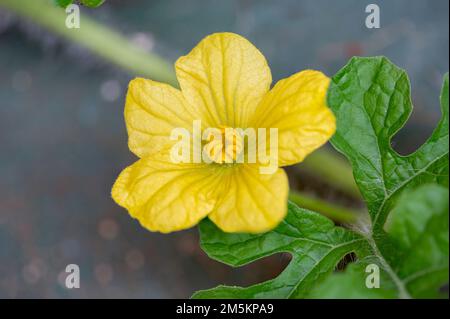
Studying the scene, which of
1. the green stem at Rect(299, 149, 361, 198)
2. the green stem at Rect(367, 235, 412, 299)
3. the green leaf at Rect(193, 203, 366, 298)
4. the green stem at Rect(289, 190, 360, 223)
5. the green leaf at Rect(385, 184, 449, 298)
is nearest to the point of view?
the green leaf at Rect(385, 184, 449, 298)

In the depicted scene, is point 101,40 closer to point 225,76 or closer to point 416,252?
point 225,76

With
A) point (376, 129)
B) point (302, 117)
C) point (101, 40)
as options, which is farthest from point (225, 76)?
point (101, 40)

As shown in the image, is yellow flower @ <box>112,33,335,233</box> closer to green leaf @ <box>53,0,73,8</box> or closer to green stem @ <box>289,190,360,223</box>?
green leaf @ <box>53,0,73,8</box>

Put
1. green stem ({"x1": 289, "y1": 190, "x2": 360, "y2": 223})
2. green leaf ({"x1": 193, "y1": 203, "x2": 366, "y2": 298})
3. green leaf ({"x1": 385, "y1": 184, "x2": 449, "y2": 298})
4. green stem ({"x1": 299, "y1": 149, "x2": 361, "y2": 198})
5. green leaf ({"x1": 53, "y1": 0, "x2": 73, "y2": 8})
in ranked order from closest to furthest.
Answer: green leaf ({"x1": 385, "y1": 184, "x2": 449, "y2": 298})
green leaf ({"x1": 193, "y1": 203, "x2": 366, "y2": 298})
green leaf ({"x1": 53, "y1": 0, "x2": 73, "y2": 8})
green stem ({"x1": 289, "y1": 190, "x2": 360, "y2": 223})
green stem ({"x1": 299, "y1": 149, "x2": 361, "y2": 198})

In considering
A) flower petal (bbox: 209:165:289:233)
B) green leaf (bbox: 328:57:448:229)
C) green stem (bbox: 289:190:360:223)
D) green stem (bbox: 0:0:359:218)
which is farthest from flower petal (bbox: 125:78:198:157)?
green stem (bbox: 0:0:359:218)

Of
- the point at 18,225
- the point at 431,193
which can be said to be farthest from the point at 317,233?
the point at 18,225

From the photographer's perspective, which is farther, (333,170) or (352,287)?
(333,170)
